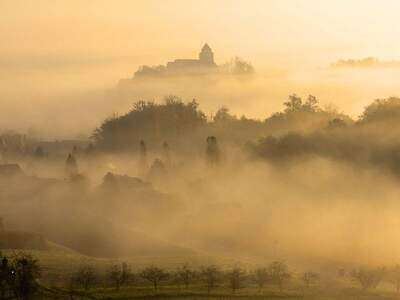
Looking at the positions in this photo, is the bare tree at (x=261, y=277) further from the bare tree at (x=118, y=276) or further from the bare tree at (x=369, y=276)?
the bare tree at (x=118, y=276)

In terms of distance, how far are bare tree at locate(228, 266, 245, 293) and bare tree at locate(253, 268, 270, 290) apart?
2.15m

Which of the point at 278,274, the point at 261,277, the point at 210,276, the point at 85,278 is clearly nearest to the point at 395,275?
the point at 278,274

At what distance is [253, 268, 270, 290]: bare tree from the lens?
382ft

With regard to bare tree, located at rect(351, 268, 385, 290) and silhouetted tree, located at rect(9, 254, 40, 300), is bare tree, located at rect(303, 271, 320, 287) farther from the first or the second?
silhouetted tree, located at rect(9, 254, 40, 300)

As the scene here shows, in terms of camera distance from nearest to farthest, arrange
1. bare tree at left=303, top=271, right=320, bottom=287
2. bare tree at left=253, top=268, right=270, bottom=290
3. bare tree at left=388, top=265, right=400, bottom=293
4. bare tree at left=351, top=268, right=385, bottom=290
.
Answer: bare tree at left=253, top=268, right=270, bottom=290 → bare tree at left=351, top=268, right=385, bottom=290 → bare tree at left=303, top=271, right=320, bottom=287 → bare tree at left=388, top=265, right=400, bottom=293

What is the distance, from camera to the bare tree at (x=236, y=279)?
114631mm

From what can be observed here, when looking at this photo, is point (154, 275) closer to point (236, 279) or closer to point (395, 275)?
point (236, 279)

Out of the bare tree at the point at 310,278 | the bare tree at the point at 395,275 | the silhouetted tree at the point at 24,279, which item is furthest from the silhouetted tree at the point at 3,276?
the bare tree at the point at 395,275

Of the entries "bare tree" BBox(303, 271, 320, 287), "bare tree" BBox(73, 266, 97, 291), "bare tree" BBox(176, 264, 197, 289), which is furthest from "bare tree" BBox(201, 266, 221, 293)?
"bare tree" BBox(73, 266, 97, 291)

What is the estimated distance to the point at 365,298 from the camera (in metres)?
113

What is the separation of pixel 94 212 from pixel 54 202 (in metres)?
10.5

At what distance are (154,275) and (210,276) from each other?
8.10m

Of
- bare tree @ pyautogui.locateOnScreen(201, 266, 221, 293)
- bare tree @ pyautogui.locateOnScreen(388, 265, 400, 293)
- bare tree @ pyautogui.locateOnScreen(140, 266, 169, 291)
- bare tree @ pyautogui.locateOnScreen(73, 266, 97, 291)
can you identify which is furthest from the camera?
bare tree @ pyautogui.locateOnScreen(388, 265, 400, 293)

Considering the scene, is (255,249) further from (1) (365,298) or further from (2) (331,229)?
(1) (365,298)
